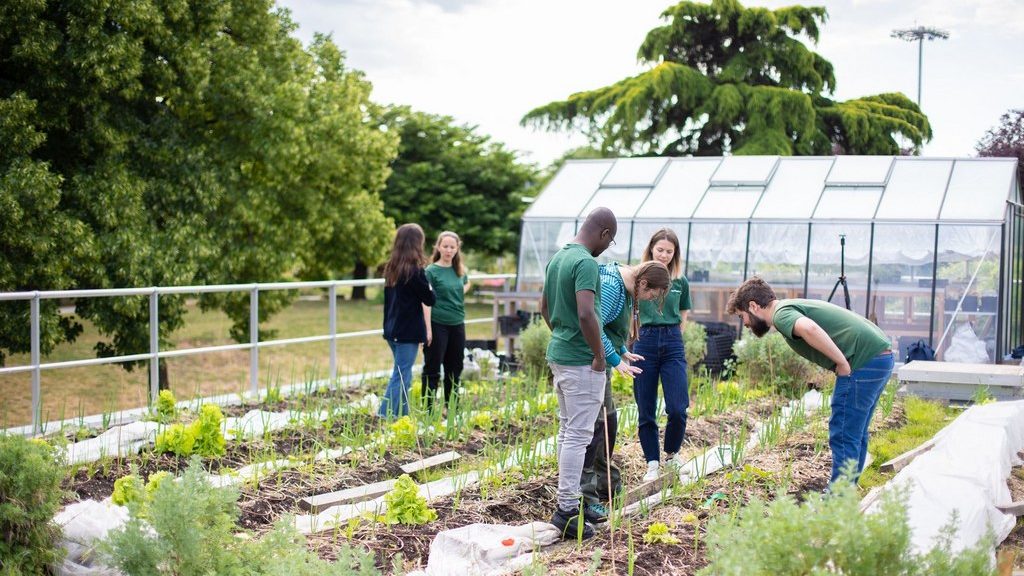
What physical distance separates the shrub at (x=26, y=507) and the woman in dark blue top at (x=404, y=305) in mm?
2930

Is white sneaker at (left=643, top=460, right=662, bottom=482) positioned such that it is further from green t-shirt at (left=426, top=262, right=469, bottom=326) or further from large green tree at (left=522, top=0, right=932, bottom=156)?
large green tree at (left=522, top=0, right=932, bottom=156)

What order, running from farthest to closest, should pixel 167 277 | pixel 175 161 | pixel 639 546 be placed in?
1. pixel 175 161
2. pixel 167 277
3. pixel 639 546

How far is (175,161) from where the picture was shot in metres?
11.9

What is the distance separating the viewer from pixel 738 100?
2272 cm

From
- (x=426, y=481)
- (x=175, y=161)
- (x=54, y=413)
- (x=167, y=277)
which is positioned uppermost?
(x=175, y=161)

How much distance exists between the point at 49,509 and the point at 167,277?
754cm

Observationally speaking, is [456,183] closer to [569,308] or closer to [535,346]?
[535,346]

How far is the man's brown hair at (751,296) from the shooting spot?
458cm

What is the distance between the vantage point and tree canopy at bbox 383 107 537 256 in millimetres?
31234

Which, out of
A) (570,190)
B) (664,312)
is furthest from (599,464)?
(570,190)

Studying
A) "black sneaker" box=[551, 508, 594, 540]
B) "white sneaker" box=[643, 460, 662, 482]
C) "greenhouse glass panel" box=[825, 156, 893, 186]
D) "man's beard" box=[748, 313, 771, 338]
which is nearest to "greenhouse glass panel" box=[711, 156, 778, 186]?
"greenhouse glass panel" box=[825, 156, 893, 186]

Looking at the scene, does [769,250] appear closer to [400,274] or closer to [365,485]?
[400,274]

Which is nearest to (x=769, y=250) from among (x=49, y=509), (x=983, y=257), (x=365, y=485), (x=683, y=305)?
(x=983, y=257)

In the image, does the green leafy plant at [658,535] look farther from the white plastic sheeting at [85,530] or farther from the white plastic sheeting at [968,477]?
the white plastic sheeting at [85,530]
